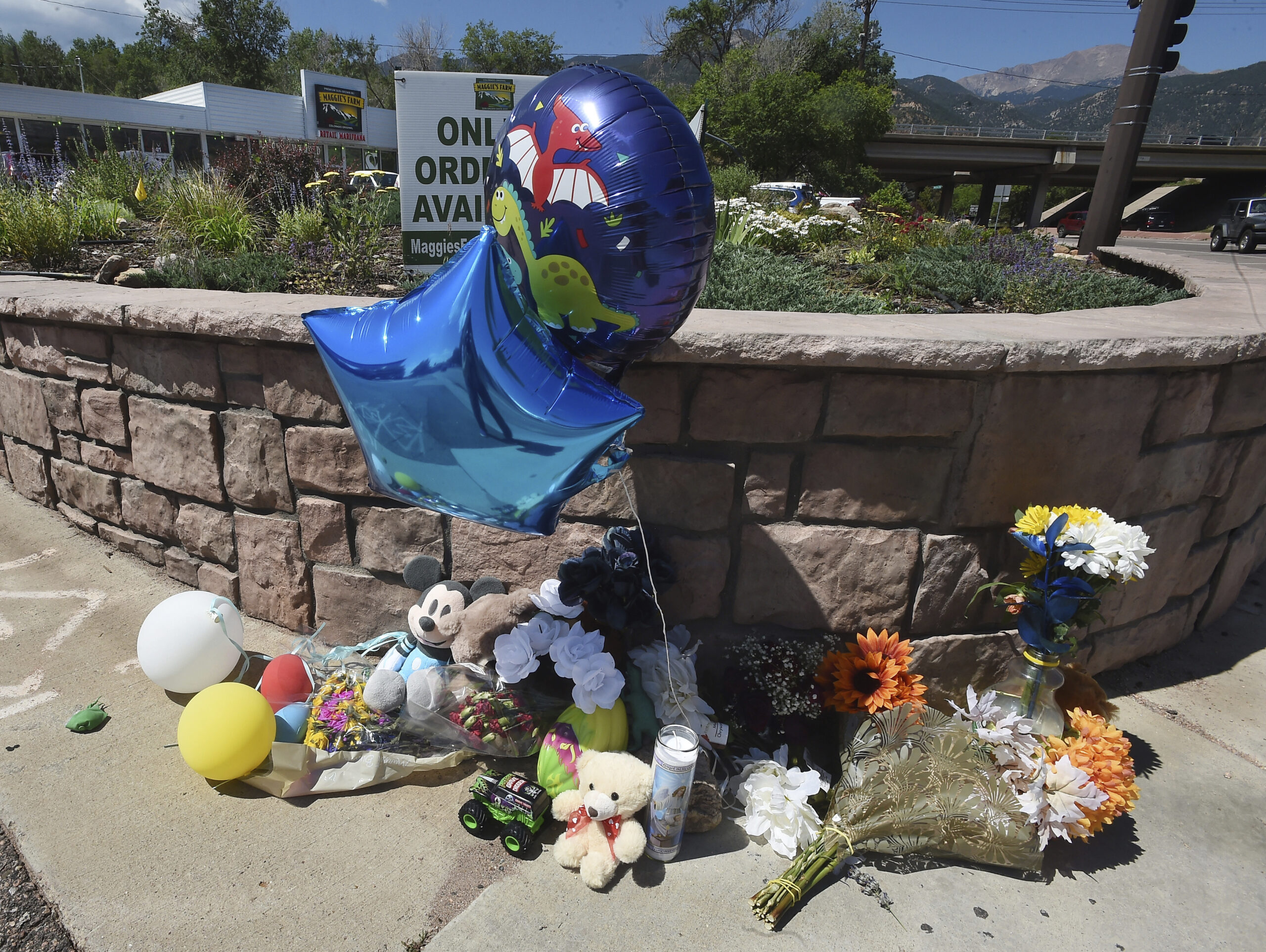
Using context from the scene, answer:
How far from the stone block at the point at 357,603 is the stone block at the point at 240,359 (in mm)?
847

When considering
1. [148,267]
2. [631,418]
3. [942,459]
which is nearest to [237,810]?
[631,418]

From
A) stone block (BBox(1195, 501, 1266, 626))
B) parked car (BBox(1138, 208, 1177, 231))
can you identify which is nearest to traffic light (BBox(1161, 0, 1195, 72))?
stone block (BBox(1195, 501, 1266, 626))

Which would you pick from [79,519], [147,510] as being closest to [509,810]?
[147,510]

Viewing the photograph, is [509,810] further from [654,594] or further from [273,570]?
[273,570]

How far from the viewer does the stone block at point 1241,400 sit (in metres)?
2.76

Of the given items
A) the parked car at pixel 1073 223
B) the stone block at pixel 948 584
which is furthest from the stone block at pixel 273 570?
the parked car at pixel 1073 223

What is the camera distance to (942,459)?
2361mm

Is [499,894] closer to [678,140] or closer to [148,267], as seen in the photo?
[678,140]

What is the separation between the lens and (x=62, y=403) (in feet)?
11.8

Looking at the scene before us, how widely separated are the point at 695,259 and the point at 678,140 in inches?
10.3

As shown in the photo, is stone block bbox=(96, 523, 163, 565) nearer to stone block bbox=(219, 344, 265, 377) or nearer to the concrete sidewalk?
the concrete sidewalk

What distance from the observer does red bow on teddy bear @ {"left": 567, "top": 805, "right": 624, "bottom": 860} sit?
2008 mm

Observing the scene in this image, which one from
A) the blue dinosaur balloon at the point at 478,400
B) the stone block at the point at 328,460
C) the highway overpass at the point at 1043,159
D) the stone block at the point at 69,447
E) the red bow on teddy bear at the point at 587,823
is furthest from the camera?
the highway overpass at the point at 1043,159

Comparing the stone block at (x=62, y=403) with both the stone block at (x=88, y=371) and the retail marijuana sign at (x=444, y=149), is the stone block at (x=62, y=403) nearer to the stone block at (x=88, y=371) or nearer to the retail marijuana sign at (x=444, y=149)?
the stone block at (x=88, y=371)
